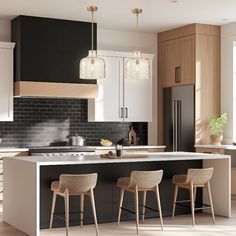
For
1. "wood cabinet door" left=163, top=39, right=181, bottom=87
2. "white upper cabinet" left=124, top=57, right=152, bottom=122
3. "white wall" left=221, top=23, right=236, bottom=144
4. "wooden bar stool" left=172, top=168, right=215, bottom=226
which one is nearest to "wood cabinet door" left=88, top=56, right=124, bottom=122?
"white upper cabinet" left=124, top=57, right=152, bottom=122

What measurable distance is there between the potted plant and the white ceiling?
168 cm

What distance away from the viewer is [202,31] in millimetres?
9617

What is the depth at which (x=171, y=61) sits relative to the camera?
10.2 m


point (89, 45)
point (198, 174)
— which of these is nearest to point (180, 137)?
point (89, 45)

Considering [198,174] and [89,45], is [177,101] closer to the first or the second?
[89,45]

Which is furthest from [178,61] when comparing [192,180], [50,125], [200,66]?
[192,180]

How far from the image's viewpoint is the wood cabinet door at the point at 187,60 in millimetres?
9641

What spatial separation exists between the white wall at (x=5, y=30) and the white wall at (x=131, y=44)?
1.66 metres

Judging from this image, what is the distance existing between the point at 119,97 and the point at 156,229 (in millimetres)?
3671

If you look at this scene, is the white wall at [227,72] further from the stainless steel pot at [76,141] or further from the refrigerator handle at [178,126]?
the stainless steel pot at [76,141]

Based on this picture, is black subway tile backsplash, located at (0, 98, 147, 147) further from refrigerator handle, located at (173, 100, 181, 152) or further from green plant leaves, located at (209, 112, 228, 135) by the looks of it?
green plant leaves, located at (209, 112, 228, 135)

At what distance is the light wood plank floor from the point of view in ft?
20.6

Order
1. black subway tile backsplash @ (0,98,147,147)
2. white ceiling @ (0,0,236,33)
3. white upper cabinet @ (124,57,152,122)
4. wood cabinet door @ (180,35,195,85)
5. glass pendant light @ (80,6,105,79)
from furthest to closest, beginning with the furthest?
1. white upper cabinet @ (124,57,152,122)
2. wood cabinet door @ (180,35,195,85)
3. black subway tile backsplash @ (0,98,147,147)
4. white ceiling @ (0,0,236,33)
5. glass pendant light @ (80,6,105,79)

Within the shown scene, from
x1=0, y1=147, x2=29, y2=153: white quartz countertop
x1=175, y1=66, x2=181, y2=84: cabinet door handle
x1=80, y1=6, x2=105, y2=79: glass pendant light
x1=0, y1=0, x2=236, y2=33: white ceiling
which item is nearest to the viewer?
x1=80, y1=6, x2=105, y2=79: glass pendant light
